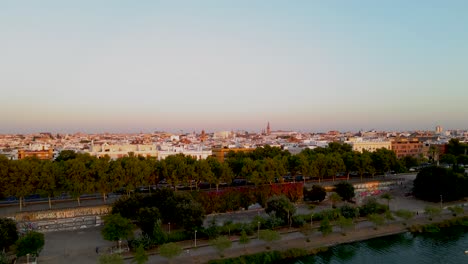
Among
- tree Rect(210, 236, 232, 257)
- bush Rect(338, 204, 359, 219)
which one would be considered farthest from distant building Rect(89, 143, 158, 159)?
tree Rect(210, 236, 232, 257)

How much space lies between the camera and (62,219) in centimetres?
2377

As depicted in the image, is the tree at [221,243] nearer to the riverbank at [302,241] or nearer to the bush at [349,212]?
the riverbank at [302,241]

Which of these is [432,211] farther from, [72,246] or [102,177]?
[102,177]

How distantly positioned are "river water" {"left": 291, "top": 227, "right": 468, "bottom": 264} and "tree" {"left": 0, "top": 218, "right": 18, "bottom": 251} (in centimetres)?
1275

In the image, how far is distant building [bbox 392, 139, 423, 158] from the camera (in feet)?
209

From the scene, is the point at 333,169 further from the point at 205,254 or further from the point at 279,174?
the point at 205,254

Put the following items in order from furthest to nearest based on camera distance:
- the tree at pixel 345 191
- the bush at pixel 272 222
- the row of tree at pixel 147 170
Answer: the tree at pixel 345 191 → the row of tree at pixel 147 170 → the bush at pixel 272 222

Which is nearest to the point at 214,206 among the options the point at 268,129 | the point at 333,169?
the point at 333,169

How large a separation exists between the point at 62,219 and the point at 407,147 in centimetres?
5557

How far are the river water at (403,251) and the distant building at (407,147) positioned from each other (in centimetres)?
4227

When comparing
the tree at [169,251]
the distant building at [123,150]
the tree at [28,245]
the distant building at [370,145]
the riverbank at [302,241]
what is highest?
the distant building at [123,150]

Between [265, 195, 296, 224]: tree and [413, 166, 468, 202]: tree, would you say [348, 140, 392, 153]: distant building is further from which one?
[265, 195, 296, 224]: tree

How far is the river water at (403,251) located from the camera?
63.2 feet

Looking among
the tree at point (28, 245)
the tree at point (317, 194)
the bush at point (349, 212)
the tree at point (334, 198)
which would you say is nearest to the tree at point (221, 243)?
the tree at point (28, 245)
